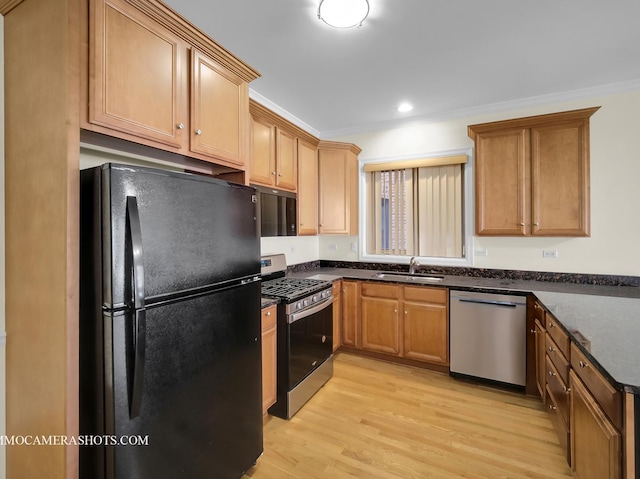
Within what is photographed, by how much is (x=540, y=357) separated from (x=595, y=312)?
0.72 metres

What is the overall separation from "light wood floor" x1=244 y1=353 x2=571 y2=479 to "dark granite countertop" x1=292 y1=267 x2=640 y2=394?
2.99 feet

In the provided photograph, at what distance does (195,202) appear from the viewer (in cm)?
141

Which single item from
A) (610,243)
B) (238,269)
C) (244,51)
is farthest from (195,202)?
(610,243)

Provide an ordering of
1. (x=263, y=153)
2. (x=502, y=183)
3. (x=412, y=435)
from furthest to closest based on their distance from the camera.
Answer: (x=502, y=183)
(x=263, y=153)
(x=412, y=435)

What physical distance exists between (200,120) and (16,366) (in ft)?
4.73

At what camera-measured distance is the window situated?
11.3ft

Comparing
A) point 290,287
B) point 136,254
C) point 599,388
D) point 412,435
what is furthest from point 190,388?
point 599,388

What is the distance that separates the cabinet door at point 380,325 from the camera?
3.17 meters

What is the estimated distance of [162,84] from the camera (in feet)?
4.74

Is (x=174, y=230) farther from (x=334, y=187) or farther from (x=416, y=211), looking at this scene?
(x=416, y=211)

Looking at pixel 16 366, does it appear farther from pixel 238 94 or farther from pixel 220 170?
pixel 238 94

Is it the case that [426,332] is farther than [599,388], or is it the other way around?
[426,332]

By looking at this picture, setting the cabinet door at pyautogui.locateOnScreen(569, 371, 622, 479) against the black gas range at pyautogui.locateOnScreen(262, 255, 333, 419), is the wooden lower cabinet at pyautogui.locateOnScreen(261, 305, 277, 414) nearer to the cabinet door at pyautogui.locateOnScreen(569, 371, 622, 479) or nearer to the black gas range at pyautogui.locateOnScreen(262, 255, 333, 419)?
the black gas range at pyautogui.locateOnScreen(262, 255, 333, 419)

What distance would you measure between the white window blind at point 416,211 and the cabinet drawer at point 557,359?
1.48 m
